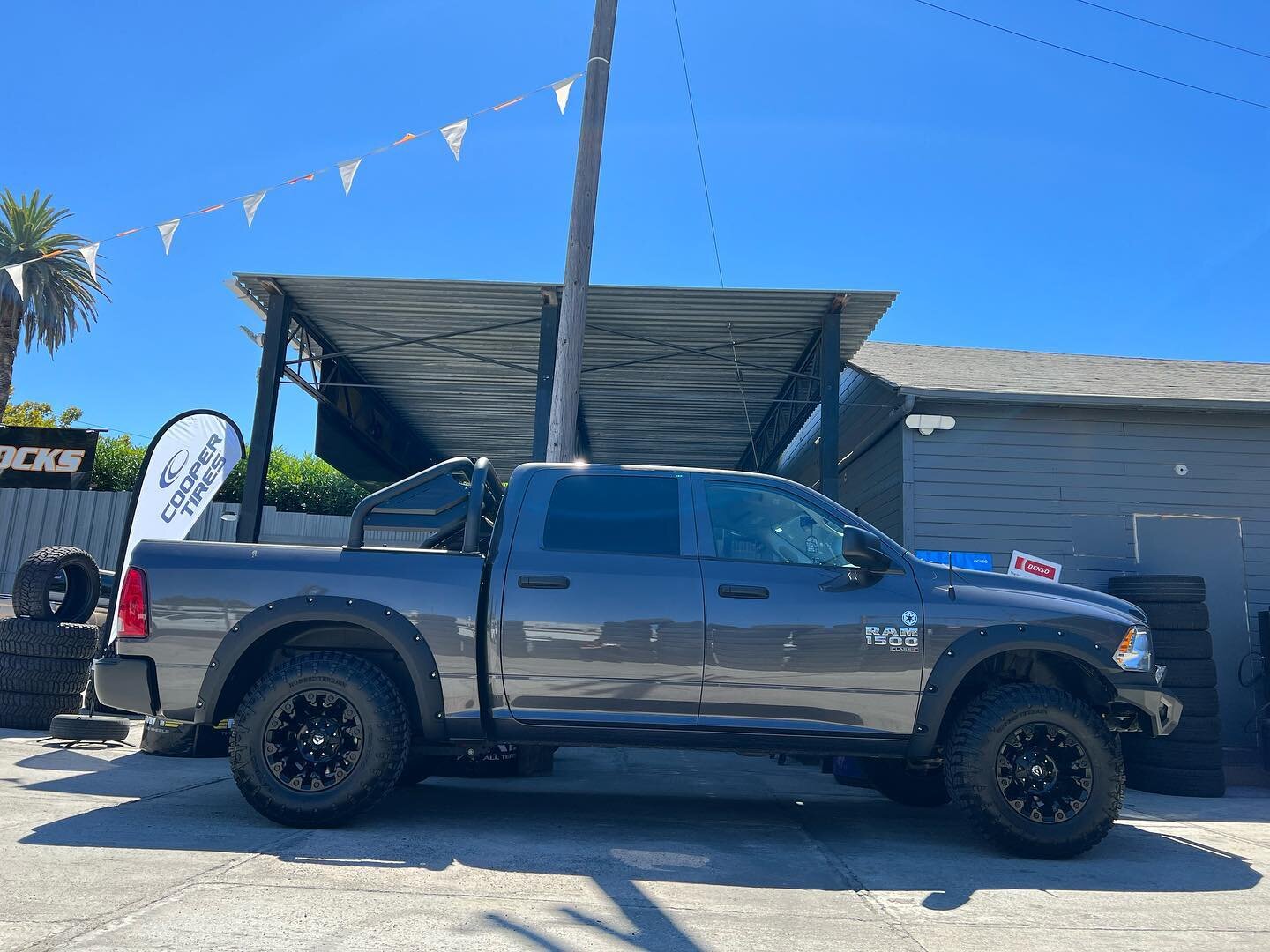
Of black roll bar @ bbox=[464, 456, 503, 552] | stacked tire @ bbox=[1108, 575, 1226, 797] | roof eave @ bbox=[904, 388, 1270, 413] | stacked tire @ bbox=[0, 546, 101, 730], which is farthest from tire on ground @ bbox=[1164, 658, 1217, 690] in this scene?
stacked tire @ bbox=[0, 546, 101, 730]

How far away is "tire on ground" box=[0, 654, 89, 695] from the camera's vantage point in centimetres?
762

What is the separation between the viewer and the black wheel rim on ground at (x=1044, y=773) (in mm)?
4586

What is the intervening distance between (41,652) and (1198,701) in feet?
31.8

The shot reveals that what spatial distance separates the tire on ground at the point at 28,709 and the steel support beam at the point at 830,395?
7.25 meters

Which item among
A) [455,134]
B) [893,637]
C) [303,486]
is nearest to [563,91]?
[455,134]

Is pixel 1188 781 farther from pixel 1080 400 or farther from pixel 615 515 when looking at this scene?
pixel 615 515

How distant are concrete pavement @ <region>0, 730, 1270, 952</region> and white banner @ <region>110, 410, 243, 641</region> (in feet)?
8.75

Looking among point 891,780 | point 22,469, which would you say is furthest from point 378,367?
point 22,469

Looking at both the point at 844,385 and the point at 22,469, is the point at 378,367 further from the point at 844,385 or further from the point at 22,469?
the point at 22,469

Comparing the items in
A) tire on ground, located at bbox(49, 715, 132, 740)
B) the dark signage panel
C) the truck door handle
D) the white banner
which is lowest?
tire on ground, located at bbox(49, 715, 132, 740)

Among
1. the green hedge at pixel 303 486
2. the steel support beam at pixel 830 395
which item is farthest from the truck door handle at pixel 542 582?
the green hedge at pixel 303 486

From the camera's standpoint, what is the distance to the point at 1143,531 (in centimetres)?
966

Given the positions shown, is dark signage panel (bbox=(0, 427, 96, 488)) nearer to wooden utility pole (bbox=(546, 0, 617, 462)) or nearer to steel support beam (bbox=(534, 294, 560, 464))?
steel support beam (bbox=(534, 294, 560, 464))

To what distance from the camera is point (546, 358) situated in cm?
955
